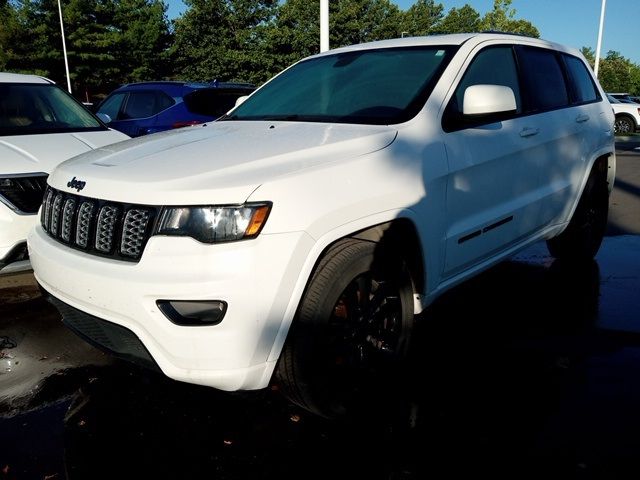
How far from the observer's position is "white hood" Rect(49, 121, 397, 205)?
84.5 inches

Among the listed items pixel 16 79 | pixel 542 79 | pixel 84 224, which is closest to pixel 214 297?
pixel 84 224

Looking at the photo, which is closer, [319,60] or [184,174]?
[184,174]

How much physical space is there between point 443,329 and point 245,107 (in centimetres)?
197

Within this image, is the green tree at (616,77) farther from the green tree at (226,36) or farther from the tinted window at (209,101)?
the tinted window at (209,101)

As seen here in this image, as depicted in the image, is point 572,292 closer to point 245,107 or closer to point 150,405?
point 245,107

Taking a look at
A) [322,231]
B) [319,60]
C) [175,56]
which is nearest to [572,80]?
[319,60]

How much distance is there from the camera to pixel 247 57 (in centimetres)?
4344

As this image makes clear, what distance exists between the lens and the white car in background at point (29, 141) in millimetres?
3834

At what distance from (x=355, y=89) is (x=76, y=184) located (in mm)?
1648

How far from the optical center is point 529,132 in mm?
3551

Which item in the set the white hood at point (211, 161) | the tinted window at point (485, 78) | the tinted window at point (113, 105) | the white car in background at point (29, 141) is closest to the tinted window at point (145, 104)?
the tinted window at point (113, 105)

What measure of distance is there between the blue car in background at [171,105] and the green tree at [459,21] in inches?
2538

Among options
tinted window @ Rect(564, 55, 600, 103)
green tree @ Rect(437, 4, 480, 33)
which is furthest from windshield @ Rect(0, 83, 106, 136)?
green tree @ Rect(437, 4, 480, 33)

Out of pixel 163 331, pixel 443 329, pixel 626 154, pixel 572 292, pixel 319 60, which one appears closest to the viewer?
pixel 163 331
